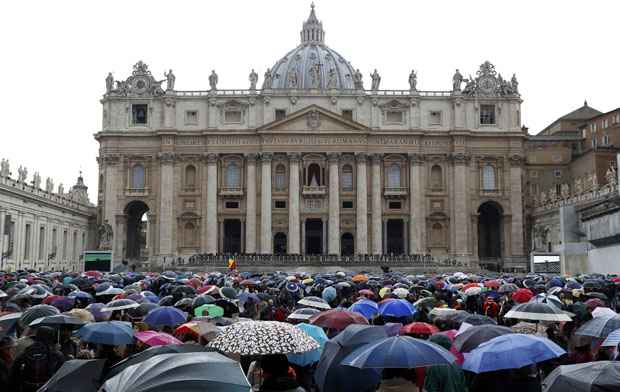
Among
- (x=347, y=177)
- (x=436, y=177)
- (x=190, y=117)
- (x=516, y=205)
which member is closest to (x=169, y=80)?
(x=190, y=117)

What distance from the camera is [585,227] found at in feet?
146

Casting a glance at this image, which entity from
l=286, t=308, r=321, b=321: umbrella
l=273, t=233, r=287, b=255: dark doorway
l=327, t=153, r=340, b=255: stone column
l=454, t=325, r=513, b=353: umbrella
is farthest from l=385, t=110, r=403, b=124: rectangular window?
l=454, t=325, r=513, b=353: umbrella

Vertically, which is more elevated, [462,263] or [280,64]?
[280,64]

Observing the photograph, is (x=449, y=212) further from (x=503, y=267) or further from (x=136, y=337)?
(x=136, y=337)

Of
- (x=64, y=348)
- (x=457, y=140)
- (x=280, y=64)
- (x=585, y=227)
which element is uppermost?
(x=280, y=64)

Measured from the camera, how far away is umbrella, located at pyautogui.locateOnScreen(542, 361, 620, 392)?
6.30 metres

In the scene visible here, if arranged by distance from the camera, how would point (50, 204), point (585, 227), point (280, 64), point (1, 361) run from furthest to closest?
point (280, 64) → point (50, 204) → point (585, 227) → point (1, 361)

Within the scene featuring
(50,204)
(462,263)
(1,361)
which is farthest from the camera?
(462,263)

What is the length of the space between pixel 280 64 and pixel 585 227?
76.0 meters

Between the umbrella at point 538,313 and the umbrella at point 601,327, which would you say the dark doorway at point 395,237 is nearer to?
the umbrella at point 538,313

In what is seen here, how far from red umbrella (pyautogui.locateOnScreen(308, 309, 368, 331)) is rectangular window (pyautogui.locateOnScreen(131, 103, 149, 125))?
2743 inches

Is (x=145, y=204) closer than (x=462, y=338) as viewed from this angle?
No

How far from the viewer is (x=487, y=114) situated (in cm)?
8044

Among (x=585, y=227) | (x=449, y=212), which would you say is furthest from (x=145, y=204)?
(x=585, y=227)
